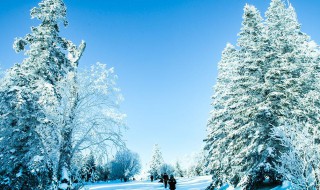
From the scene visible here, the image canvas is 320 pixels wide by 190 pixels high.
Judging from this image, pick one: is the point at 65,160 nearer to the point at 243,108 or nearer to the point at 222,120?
the point at 243,108

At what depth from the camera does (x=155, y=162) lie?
79438mm

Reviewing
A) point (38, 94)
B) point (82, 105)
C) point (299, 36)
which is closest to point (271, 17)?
point (299, 36)

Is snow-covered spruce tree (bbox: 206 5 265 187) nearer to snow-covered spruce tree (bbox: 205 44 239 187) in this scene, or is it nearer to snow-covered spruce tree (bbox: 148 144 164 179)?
snow-covered spruce tree (bbox: 205 44 239 187)

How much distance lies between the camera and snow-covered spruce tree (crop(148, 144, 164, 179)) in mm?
77600

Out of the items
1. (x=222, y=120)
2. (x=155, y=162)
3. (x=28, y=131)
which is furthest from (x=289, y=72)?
(x=155, y=162)

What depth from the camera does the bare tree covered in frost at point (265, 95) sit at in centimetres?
1535

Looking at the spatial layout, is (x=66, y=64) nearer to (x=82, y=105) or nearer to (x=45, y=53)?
(x=45, y=53)

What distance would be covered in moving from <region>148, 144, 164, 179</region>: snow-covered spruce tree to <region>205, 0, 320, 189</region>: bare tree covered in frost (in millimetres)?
58741

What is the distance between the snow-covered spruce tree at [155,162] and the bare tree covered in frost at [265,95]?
2313 inches

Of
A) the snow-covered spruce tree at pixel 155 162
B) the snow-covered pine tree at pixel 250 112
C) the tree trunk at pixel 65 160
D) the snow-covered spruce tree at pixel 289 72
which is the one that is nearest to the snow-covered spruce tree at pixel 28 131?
the tree trunk at pixel 65 160

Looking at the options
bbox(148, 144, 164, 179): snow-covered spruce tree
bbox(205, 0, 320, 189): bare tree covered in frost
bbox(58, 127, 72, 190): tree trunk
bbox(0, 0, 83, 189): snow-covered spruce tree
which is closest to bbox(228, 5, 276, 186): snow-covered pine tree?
bbox(205, 0, 320, 189): bare tree covered in frost

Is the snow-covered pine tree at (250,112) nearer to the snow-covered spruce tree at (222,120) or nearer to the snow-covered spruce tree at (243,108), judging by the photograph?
the snow-covered spruce tree at (243,108)

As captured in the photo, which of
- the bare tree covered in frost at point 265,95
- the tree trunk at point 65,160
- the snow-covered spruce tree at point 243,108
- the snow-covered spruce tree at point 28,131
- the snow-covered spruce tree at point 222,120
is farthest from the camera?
the snow-covered spruce tree at point 222,120

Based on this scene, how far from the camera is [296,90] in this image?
645 inches
